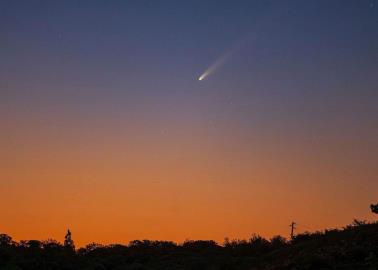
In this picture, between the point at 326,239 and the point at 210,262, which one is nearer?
the point at 326,239

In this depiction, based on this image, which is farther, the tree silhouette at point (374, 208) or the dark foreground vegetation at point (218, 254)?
the tree silhouette at point (374, 208)

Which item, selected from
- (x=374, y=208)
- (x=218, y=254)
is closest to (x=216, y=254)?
(x=218, y=254)

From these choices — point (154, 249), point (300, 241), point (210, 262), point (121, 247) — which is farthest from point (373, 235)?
point (121, 247)

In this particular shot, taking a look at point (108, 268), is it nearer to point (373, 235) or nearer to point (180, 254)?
point (180, 254)

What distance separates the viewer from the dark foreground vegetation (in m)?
23.8

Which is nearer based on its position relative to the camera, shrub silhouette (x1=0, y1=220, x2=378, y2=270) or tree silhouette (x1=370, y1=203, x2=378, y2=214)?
shrub silhouette (x1=0, y1=220, x2=378, y2=270)

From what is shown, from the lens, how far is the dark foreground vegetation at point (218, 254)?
938 inches

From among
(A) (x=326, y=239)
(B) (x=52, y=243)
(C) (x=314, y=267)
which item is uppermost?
(B) (x=52, y=243)

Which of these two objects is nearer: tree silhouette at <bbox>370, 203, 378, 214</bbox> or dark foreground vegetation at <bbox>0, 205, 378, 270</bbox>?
dark foreground vegetation at <bbox>0, 205, 378, 270</bbox>

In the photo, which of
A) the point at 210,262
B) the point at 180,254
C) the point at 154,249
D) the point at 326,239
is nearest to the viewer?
the point at 326,239

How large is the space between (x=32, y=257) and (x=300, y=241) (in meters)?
15.9

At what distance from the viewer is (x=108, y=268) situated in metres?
35.6

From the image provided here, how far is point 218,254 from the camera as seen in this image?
37.5m

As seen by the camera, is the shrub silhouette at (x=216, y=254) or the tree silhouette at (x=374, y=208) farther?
the tree silhouette at (x=374, y=208)
